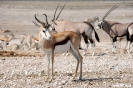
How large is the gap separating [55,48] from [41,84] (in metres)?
0.98

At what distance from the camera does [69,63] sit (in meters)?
13.1

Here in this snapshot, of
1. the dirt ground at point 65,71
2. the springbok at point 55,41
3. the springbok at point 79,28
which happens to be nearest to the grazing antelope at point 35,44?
the springbok at point 79,28

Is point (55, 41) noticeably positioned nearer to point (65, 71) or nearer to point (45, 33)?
point (45, 33)

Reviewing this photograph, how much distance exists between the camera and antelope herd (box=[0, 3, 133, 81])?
10219mm

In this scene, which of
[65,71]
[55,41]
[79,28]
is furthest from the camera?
[79,28]

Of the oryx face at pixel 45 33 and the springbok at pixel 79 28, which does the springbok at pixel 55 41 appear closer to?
the oryx face at pixel 45 33

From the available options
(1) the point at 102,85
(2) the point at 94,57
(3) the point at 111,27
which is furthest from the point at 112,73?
(3) the point at 111,27

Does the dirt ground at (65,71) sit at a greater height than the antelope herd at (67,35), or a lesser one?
lesser

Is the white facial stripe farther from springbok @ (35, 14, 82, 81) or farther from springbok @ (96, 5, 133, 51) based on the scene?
springbok @ (96, 5, 133, 51)

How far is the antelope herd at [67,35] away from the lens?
1022 cm

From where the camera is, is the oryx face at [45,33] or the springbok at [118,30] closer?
the oryx face at [45,33]

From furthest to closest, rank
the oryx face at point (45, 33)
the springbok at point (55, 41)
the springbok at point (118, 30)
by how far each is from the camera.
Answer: the springbok at point (118, 30), the springbok at point (55, 41), the oryx face at point (45, 33)

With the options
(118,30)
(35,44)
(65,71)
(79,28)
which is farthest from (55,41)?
(35,44)

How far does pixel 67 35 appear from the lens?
1044 cm
